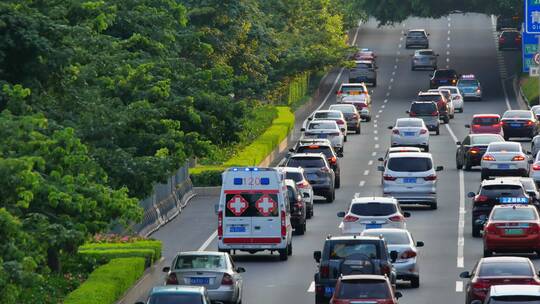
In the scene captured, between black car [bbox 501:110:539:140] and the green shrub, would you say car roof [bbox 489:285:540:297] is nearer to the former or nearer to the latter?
the green shrub

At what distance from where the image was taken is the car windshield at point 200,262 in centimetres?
3441

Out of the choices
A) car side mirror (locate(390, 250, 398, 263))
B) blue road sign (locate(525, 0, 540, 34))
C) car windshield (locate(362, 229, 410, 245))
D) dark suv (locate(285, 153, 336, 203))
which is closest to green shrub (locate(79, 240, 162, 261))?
car windshield (locate(362, 229, 410, 245))

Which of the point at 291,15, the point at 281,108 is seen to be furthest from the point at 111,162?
the point at 291,15

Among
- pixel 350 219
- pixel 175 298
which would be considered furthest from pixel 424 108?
pixel 175 298

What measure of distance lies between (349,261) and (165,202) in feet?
→ 65.1

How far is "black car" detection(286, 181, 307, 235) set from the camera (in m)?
48.8

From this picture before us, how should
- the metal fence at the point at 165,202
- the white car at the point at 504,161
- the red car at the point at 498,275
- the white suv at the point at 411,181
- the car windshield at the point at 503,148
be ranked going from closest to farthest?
the red car at the point at 498,275, the metal fence at the point at 165,202, the white suv at the point at 411,181, the white car at the point at 504,161, the car windshield at the point at 503,148

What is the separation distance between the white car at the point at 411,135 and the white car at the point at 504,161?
11149 millimetres

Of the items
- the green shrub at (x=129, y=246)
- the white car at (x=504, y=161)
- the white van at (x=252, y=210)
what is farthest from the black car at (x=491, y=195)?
the white car at (x=504, y=161)

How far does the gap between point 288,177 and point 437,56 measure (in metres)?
74.7

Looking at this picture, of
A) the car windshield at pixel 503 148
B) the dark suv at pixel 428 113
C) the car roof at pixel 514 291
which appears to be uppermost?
the car roof at pixel 514 291

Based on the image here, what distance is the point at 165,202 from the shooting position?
54.1 meters

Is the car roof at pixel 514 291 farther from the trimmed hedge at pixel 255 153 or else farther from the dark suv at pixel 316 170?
the trimmed hedge at pixel 255 153

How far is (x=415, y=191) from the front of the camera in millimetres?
55469
